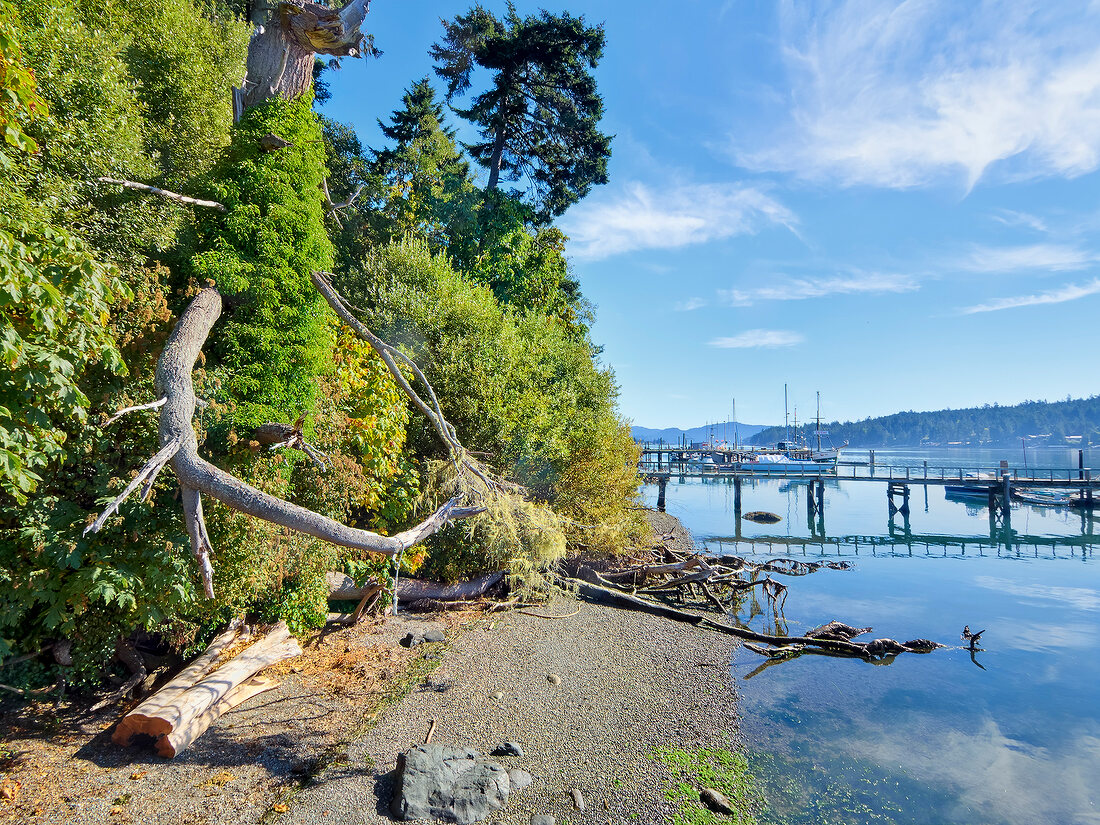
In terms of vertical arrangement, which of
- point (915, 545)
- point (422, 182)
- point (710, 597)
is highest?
point (422, 182)

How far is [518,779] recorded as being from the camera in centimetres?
627

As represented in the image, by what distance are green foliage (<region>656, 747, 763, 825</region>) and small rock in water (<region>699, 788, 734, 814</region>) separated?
0.19 ft

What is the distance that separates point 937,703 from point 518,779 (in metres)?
10.1

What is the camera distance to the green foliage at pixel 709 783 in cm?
631

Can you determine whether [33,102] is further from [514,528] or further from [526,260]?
[526,260]

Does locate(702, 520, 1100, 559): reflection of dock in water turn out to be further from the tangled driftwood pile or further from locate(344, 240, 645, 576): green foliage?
locate(344, 240, 645, 576): green foliage

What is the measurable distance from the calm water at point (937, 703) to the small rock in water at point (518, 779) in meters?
3.31

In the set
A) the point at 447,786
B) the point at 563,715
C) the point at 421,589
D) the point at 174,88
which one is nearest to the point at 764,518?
the point at 421,589

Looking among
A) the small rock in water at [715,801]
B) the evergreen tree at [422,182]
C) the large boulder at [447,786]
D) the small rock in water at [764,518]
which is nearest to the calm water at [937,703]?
the small rock in water at [715,801]

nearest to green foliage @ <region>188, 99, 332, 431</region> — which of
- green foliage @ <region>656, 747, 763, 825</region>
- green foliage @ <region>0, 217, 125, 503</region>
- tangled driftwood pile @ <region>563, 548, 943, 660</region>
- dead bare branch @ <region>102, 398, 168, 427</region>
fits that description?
dead bare branch @ <region>102, 398, 168, 427</region>

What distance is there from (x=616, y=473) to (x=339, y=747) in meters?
13.3

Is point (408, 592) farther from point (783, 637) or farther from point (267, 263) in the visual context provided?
point (783, 637)

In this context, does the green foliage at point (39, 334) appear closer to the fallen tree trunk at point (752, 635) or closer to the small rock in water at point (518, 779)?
the small rock in water at point (518, 779)

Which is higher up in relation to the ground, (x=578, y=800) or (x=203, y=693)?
(x=203, y=693)
